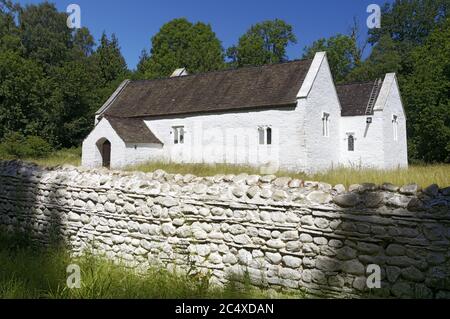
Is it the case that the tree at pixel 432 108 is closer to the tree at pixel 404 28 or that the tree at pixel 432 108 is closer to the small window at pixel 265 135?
the tree at pixel 404 28

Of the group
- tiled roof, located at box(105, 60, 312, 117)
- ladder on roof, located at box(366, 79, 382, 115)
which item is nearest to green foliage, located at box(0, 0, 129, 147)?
tiled roof, located at box(105, 60, 312, 117)

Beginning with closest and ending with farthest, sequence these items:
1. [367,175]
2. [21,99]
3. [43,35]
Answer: [367,175]
[21,99]
[43,35]

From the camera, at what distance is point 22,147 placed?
28.9 metres

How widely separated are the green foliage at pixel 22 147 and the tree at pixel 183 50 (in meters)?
17.1

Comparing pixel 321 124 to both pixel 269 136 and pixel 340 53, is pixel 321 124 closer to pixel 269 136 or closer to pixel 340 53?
pixel 269 136

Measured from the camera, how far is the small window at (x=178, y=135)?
23219 millimetres

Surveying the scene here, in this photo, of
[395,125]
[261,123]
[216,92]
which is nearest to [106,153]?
[216,92]

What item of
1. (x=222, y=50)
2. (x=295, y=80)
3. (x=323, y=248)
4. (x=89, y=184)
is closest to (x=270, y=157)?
(x=295, y=80)

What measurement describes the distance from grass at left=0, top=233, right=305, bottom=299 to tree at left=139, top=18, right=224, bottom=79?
130 feet

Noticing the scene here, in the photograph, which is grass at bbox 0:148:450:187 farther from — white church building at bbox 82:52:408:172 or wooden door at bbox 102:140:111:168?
wooden door at bbox 102:140:111:168

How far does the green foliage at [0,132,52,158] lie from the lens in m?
28.0

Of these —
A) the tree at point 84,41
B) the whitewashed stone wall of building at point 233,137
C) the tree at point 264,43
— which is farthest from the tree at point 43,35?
the whitewashed stone wall of building at point 233,137

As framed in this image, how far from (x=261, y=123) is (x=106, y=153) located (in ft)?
32.6

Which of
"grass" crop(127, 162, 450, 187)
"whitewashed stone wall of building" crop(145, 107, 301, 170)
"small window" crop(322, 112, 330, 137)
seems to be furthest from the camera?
"small window" crop(322, 112, 330, 137)
